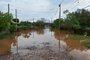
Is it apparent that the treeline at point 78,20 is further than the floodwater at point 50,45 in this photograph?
Yes

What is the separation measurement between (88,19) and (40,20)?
8129 centimetres

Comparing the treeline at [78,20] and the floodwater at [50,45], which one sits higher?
the treeline at [78,20]

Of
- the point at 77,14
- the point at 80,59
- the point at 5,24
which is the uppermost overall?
the point at 77,14

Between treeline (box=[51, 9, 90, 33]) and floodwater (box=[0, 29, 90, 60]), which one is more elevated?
treeline (box=[51, 9, 90, 33])

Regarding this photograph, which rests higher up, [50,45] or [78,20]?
[78,20]

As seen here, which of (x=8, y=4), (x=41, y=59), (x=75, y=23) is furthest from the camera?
(x=75, y=23)

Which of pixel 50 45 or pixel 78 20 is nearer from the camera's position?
pixel 50 45

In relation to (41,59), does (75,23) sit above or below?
above

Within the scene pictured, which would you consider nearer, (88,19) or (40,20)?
(88,19)

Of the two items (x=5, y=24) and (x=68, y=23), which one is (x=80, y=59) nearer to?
(x=5, y=24)

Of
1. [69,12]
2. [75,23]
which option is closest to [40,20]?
[69,12]

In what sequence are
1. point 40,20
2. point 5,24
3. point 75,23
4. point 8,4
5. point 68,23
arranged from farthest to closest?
point 40,20
point 68,23
point 75,23
point 8,4
point 5,24

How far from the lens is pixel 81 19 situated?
5772cm

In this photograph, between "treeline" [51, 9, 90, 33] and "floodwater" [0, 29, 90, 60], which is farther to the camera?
"treeline" [51, 9, 90, 33]
